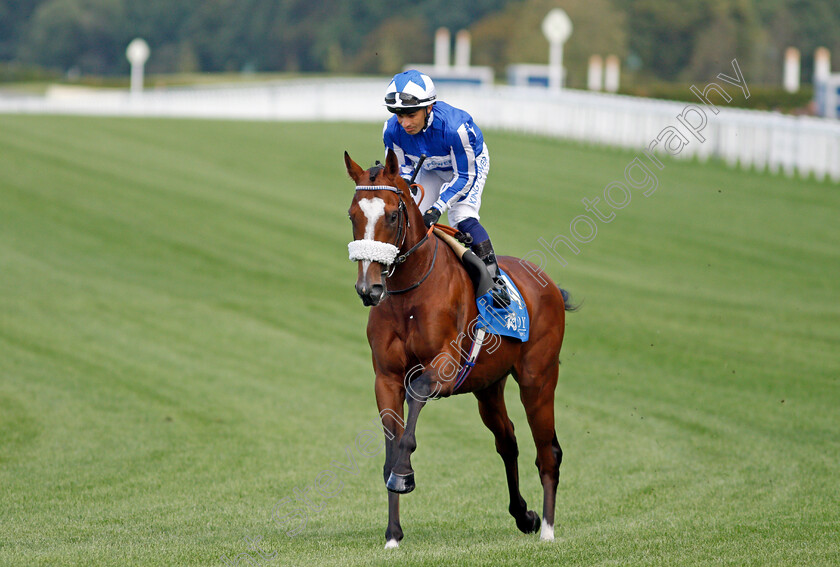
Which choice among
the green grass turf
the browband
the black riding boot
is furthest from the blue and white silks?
the green grass turf

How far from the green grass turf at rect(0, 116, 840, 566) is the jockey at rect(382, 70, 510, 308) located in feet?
6.77

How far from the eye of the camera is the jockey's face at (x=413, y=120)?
23.4ft

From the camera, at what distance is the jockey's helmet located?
7035 mm

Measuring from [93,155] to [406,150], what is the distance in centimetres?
2139

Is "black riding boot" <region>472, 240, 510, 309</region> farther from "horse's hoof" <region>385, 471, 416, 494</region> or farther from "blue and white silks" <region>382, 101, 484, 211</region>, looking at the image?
"horse's hoof" <region>385, 471, 416, 494</region>

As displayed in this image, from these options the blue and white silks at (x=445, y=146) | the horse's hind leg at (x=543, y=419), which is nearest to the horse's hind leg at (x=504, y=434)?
the horse's hind leg at (x=543, y=419)

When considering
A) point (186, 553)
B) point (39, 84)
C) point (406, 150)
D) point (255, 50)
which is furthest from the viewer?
point (255, 50)

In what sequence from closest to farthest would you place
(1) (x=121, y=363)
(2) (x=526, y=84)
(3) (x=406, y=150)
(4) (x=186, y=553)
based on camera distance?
(4) (x=186, y=553) → (3) (x=406, y=150) → (1) (x=121, y=363) → (2) (x=526, y=84)

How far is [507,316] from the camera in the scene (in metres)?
7.50

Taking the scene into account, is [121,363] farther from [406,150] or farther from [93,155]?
[93,155]

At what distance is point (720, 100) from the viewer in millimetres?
36375

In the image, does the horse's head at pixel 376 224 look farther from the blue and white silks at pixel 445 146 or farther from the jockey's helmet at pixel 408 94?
the blue and white silks at pixel 445 146

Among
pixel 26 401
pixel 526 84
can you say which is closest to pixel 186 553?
pixel 26 401

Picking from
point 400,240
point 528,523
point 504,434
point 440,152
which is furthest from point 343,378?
point 400,240
